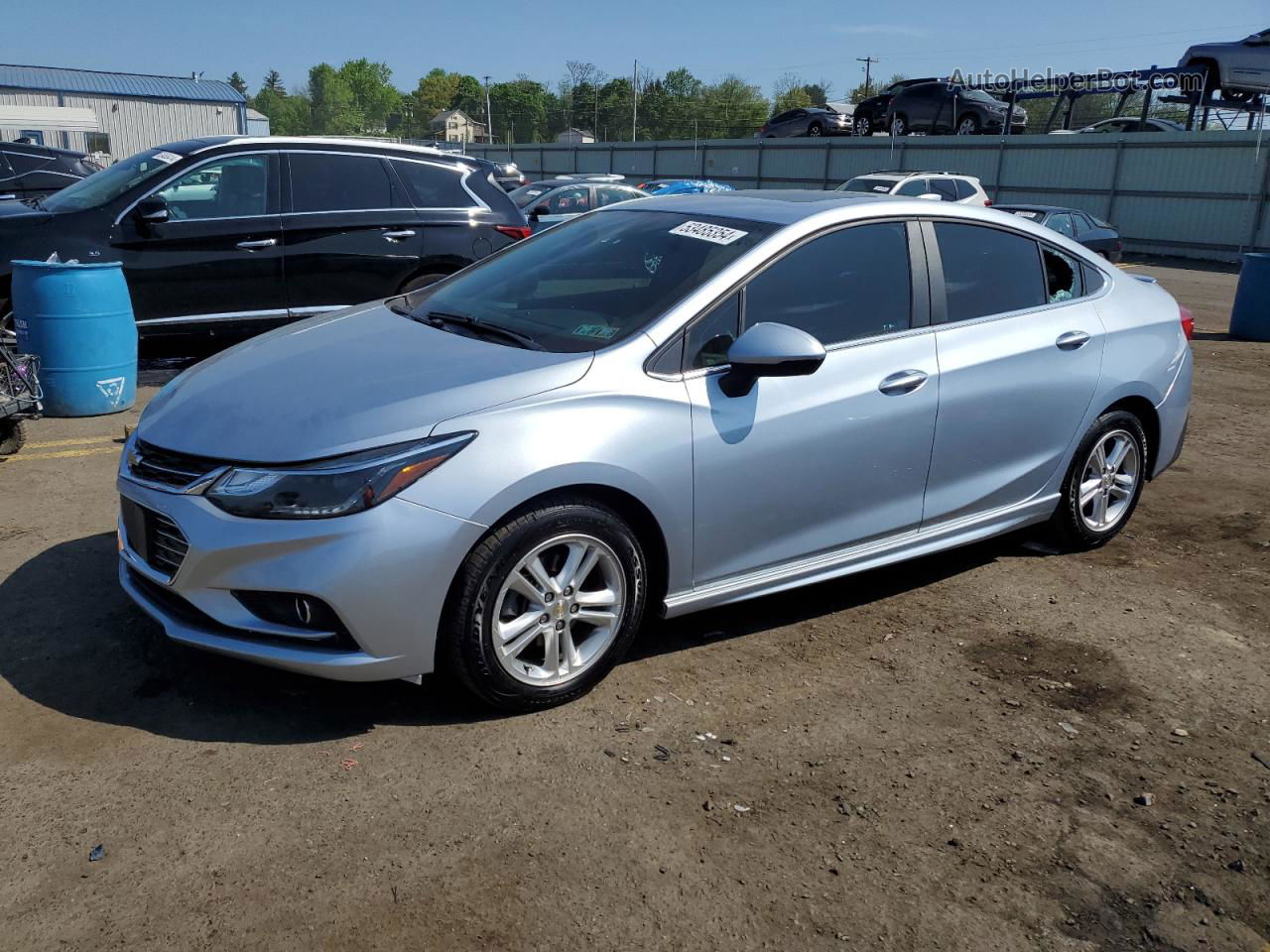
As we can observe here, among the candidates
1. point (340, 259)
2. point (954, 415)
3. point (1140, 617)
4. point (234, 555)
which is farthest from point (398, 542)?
point (340, 259)

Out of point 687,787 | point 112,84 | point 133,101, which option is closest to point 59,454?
point 687,787

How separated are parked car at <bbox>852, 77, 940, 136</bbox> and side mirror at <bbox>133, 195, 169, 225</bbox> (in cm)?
2851

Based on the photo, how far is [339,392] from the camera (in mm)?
3346

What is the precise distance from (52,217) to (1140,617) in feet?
23.8

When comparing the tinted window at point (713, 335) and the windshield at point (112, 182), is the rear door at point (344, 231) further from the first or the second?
the tinted window at point (713, 335)

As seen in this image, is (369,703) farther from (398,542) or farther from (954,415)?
(954,415)

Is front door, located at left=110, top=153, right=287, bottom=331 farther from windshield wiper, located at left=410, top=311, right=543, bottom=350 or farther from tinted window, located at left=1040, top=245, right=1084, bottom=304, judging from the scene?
tinted window, located at left=1040, top=245, right=1084, bottom=304

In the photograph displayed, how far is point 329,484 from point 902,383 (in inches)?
85.0

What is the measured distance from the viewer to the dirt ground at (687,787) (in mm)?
2549

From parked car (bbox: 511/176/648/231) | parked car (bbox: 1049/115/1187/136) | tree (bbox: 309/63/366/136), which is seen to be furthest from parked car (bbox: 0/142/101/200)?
tree (bbox: 309/63/366/136)

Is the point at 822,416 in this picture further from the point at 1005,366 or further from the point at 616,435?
the point at 1005,366

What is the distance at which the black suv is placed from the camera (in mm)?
7527

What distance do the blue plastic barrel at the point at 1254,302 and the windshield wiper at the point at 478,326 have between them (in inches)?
452

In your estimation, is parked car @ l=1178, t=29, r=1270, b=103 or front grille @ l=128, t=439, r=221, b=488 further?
parked car @ l=1178, t=29, r=1270, b=103
